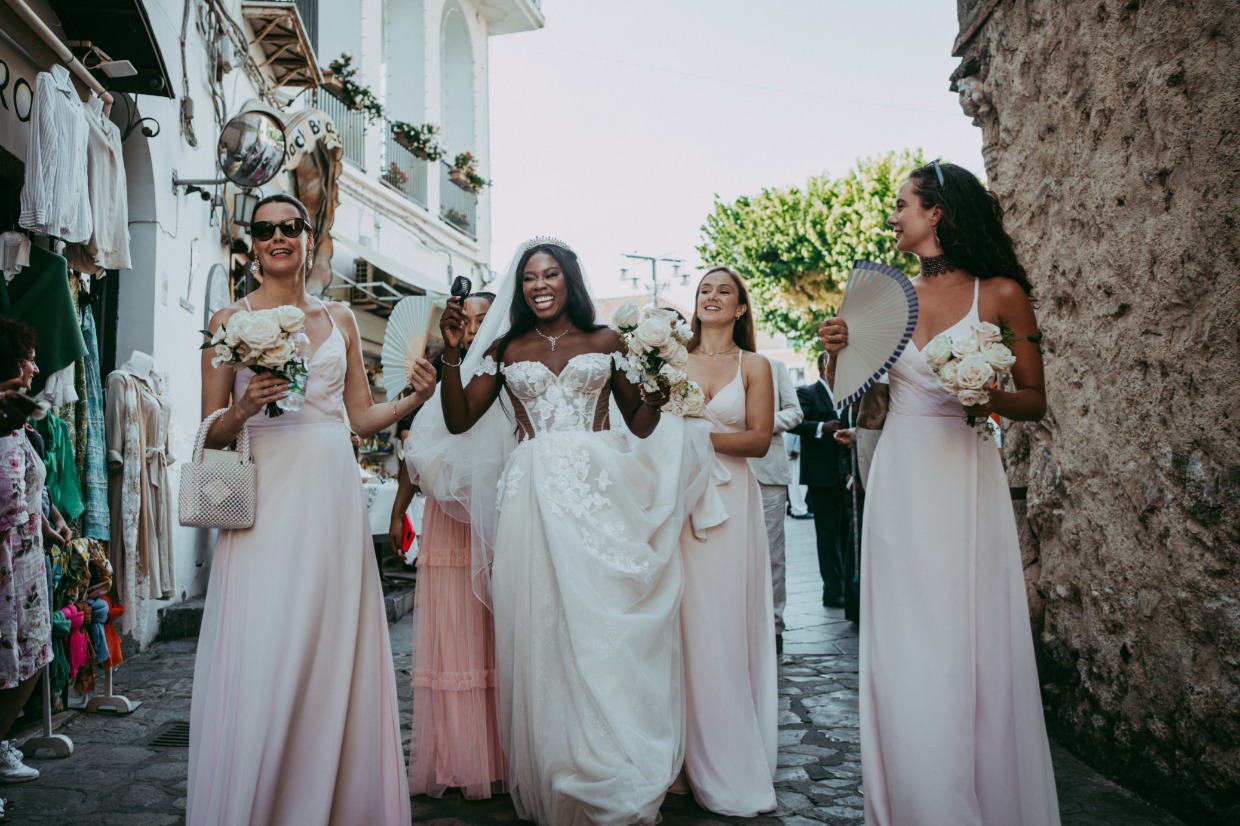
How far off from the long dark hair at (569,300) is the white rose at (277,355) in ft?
4.95

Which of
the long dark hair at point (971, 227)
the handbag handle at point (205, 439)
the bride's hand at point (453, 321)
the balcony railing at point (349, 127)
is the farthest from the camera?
the balcony railing at point (349, 127)

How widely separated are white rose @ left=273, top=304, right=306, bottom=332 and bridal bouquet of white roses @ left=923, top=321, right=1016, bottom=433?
83.3 inches

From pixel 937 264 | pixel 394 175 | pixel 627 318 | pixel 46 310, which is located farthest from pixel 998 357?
pixel 394 175

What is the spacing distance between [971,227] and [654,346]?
1.34m

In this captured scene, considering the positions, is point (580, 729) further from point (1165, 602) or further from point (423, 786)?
point (1165, 602)

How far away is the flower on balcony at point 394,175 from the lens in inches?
765

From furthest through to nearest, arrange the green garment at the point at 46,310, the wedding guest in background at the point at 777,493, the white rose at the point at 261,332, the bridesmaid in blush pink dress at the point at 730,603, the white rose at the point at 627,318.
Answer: the wedding guest in background at the point at 777,493 → the green garment at the point at 46,310 → the bridesmaid in blush pink dress at the point at 730,603 → the white rose at the point at 627,318 → the white rose at the point at 261,332

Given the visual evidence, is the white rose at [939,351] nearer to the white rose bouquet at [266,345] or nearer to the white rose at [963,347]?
the white rose at [963,347]

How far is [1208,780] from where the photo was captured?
3.92 metres

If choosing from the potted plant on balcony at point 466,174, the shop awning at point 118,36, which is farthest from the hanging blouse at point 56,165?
the potted plant on balcony at point 466,174

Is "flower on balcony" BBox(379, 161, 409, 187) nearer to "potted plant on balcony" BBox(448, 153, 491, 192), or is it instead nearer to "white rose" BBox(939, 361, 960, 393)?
"potted plant on balcony" BBox(448, 153, 491, 192)

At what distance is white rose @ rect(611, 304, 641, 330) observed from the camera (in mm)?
4512

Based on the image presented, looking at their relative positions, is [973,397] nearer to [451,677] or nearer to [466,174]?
[451,677]

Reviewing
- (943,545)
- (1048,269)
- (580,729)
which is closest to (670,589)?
(580,729)
